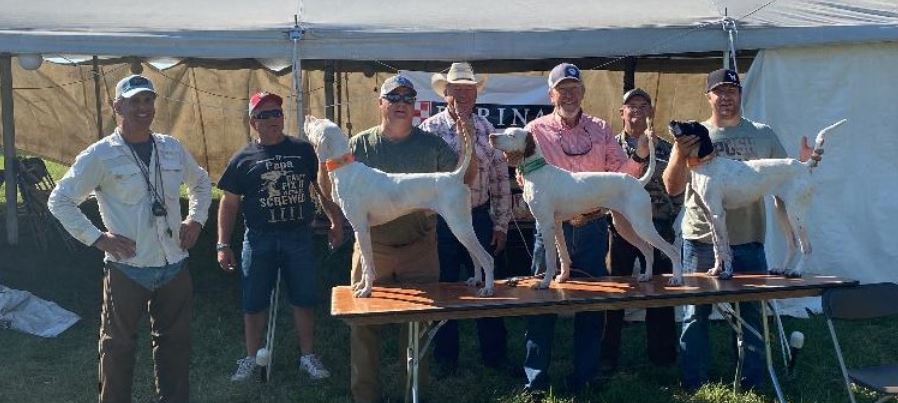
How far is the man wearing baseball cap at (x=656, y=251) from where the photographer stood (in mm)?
4824

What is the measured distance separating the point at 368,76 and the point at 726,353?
20.4ft

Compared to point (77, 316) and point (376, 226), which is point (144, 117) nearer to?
point (376, 226)

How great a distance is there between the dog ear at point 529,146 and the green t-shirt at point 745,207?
0.85m

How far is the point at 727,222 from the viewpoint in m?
4.42

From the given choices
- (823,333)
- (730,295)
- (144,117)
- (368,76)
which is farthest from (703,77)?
(144,117)

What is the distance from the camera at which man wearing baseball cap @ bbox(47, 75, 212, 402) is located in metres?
3.86

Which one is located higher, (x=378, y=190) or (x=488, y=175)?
(x=488, y=175)

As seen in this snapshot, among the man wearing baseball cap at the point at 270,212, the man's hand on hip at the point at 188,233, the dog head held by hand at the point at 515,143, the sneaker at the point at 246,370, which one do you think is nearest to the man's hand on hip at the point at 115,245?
the man's hand on hip at the point at 188,233

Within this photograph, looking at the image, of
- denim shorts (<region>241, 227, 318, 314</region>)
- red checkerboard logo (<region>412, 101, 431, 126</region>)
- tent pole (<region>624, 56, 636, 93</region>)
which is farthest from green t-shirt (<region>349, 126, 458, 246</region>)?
tent pole (<region>624, 56, 636, 93</region>)

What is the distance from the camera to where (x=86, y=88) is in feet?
37.0

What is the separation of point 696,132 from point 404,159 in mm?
1339

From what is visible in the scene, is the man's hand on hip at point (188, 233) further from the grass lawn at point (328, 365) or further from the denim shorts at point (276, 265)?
the grass lawn at point (328, 365)

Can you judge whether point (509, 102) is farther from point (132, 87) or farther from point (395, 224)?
point (132, 87)

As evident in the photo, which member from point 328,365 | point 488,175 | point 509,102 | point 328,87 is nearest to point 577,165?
point 488,175
